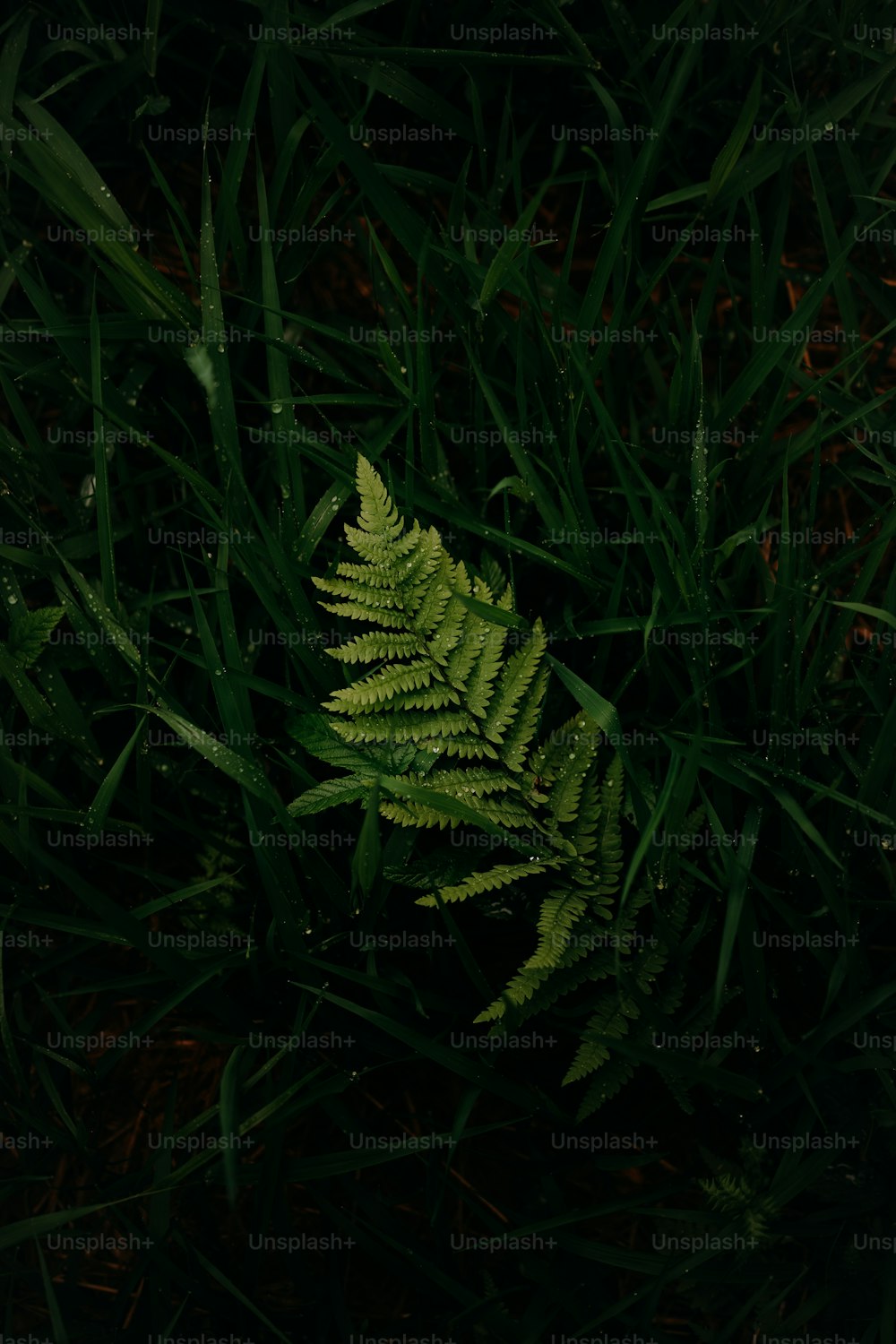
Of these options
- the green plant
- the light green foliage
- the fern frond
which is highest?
the light green foliage

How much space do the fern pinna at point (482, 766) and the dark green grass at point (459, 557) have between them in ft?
0.28

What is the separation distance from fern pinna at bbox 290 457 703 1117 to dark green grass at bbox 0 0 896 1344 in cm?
9

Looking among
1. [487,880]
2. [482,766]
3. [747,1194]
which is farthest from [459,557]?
[747,1194]

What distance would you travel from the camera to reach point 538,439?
6.53 feet

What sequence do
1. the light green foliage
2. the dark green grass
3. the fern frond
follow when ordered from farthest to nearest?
1. the light green foliage
2. the dark green grass
3. the fern frond

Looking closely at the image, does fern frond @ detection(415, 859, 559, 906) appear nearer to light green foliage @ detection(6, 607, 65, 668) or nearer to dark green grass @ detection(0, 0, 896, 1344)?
dark green grass @ detection(0, 0, 896, 1344)

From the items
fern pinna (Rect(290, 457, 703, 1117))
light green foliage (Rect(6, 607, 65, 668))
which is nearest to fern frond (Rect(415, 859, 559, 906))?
fern pinna (Rect(290, 457, 703, 1117))

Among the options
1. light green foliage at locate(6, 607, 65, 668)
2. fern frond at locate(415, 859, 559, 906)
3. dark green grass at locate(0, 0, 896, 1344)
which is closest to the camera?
fern frond at locate(415, 859, 559, 906)

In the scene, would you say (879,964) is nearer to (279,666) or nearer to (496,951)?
(496,951)

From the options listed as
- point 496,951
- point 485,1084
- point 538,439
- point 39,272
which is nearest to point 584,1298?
point 485,1084

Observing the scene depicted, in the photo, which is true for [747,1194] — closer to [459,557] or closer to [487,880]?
[487,880]

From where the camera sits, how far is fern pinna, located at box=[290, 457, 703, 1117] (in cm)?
165

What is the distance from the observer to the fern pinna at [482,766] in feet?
5.41

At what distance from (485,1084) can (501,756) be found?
605 millimetres
